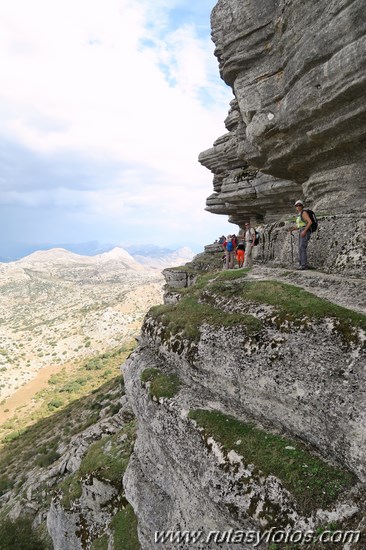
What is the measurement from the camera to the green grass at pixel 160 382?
12220 mm

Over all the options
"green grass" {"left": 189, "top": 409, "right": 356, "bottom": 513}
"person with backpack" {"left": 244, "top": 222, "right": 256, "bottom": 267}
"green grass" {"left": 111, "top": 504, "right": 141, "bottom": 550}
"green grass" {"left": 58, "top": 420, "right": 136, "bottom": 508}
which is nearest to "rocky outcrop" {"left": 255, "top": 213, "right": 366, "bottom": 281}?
"person with backpack" {"left": 244, "top": 222, "right": 256, "bottom": 267}

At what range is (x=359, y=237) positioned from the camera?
13.8 meters

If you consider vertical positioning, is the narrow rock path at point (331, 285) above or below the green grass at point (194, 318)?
above

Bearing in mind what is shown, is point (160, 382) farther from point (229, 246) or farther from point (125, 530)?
point (229, 246)

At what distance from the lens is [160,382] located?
1288 centimetres

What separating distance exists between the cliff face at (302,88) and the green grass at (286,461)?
14.6 m

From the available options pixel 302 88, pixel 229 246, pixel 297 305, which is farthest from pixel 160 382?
pixel 302 88

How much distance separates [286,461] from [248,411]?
2321 mm

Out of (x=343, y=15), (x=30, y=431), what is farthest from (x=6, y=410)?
(x=343, y=15)

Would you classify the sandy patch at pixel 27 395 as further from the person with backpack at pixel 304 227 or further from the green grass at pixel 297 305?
the person with backpack at pixel 304 227

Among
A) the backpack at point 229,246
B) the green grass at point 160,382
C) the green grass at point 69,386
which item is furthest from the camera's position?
the green grass at point 69,386

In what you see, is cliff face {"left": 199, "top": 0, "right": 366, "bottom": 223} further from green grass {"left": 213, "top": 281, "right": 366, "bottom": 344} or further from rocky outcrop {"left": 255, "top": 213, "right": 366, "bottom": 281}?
green grass {"left": 213, "top": 281, "right": 366, "bottom": 344}

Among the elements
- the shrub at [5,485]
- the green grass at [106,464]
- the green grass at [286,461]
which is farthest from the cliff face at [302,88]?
the shrub at [5,485]

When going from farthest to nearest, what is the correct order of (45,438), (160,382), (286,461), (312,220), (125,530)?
(45,438) < (312,220) < (125,530) < (160,382) < (286,461)
